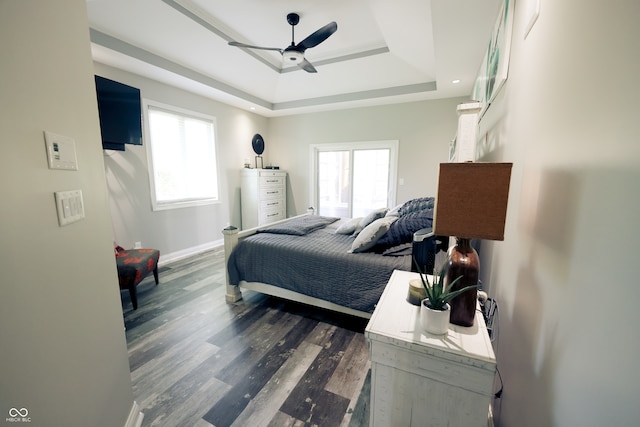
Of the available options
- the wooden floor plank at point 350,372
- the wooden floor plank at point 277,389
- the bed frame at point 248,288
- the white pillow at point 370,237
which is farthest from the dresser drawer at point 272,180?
the wooden floor plank at point 350,372

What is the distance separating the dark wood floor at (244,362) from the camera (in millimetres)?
1340

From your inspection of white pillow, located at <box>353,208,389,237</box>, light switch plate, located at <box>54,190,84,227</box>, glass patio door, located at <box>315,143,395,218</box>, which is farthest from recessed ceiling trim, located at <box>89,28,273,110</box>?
white pillow, located at <box>353,208,389,237</box>

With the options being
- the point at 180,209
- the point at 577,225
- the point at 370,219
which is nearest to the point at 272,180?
the point at 180,209

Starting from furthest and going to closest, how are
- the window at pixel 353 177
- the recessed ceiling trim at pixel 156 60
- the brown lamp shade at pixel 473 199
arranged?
the window at pixel 353 177
the recessed ceiling trim at pixel 156 60
the brown lamp shade at pixel 473 199

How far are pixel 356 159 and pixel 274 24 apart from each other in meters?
2.62

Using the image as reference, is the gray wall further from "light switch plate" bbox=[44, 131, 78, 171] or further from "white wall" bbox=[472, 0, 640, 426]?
"light switch plate" bbox=[44, 131, 78, 171]

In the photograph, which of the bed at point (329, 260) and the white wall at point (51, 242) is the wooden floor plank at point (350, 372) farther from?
the white wall at point (51, 242)

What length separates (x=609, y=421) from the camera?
465mm

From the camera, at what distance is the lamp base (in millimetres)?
906

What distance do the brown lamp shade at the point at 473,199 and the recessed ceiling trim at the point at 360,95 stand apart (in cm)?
355

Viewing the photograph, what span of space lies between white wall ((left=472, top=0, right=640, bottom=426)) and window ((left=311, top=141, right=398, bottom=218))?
357cm

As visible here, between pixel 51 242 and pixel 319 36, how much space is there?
2.60 metres

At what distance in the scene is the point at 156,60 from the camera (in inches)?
114

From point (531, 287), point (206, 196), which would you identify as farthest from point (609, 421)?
point (206, 196)
